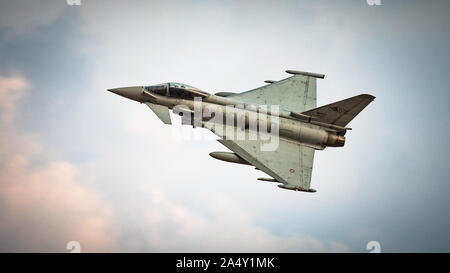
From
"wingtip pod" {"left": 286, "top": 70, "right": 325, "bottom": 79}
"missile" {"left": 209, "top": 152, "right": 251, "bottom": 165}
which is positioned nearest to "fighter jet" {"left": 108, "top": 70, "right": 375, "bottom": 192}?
"missile" {"left": 209, "top": 152, "right": 251, "bottom": 165}

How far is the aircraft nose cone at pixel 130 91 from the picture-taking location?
28.6 metres

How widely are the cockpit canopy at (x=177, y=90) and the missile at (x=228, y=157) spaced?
3725mm

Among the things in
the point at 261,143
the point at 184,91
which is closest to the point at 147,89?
the point at 184,91

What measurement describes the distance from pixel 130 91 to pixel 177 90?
2.92 metres

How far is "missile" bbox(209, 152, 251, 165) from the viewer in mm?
27156

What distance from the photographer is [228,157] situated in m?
27.2

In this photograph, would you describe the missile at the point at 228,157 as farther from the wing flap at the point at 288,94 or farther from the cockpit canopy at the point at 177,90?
the wing flap at the point at 288,94

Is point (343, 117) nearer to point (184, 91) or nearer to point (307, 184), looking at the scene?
point (307, 184)

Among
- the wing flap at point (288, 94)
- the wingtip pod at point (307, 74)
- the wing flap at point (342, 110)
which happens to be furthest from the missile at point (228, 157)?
the wingtip pod at point (307, 74)

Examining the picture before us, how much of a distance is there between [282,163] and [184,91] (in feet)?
23.8

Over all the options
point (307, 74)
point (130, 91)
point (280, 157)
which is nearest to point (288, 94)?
point (307, 74)

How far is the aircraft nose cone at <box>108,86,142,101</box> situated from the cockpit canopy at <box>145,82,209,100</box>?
0.56 m

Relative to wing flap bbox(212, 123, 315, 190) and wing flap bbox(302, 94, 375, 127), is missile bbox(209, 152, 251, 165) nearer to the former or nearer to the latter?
wing flap bbox(212, 123, 315, 190)

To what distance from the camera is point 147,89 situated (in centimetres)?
2864
